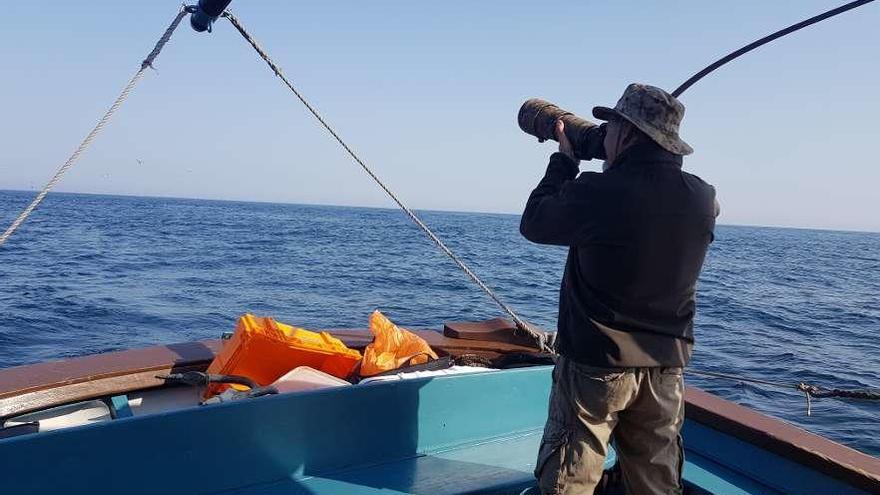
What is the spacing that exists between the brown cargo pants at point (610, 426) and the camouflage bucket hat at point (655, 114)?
28.3 inches

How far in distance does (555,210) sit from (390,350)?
6.71 feet

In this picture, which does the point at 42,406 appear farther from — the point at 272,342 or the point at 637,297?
the point at 637,297

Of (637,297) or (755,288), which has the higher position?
(637,297)

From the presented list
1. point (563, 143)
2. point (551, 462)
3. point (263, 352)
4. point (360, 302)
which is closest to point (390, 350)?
point (263, 352)

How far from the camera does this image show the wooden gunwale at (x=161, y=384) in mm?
2836

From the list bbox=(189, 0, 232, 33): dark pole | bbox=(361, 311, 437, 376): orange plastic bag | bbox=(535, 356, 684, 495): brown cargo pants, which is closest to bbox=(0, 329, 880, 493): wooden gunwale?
bbox=(361, 311, 437, 376): orange plastic bag

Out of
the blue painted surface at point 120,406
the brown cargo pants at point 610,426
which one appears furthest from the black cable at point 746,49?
the blue painted surface at point 120,406

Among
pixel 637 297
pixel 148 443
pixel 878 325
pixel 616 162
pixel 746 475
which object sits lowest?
pixel 878 325

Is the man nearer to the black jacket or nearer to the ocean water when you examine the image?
the black jacket

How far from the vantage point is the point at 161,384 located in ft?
11.8

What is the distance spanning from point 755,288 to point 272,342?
19944 mm

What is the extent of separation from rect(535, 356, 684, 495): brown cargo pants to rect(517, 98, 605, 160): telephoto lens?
726mm

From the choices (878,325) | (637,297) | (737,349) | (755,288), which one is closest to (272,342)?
(637,297)

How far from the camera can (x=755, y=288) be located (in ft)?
66.4
